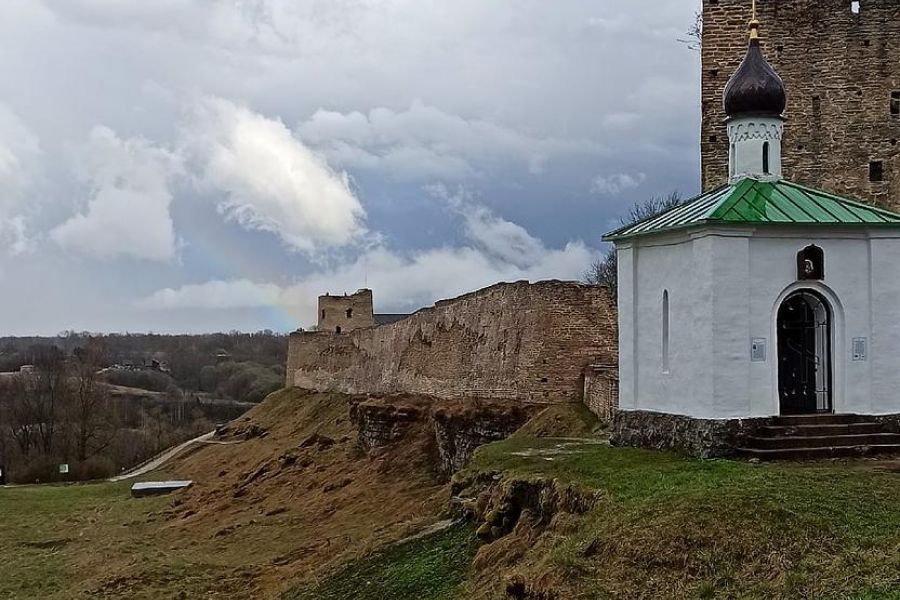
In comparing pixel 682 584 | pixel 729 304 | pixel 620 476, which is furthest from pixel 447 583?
pixel 729 304

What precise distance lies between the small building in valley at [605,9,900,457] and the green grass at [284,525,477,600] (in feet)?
8.50

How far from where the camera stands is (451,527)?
39.2 feet

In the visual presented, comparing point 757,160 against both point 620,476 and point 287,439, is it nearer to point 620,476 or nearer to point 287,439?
point 620,476

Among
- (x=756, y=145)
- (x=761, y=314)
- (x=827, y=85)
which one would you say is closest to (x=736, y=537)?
(x=761, y=314)

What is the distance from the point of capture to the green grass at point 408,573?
1029 cm

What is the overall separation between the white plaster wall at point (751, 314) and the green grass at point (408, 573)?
113 inches

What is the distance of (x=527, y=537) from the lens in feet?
32.7

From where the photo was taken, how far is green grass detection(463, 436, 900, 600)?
7359 mm

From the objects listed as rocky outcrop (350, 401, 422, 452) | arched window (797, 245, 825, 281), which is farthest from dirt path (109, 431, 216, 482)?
arched window (797, 245, 825, 281)

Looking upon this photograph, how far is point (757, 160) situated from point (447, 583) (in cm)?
622

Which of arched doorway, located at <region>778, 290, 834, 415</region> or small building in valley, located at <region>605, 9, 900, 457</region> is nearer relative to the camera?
small building in valley, located at <region>605, 9, 900, 457</region>

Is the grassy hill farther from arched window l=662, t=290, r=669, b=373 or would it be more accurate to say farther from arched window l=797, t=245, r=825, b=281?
arched window l=797, t=245, r=825, b=281

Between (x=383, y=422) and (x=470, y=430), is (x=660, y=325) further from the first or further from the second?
(x=383, y=422)

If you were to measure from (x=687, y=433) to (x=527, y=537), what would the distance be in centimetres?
242
